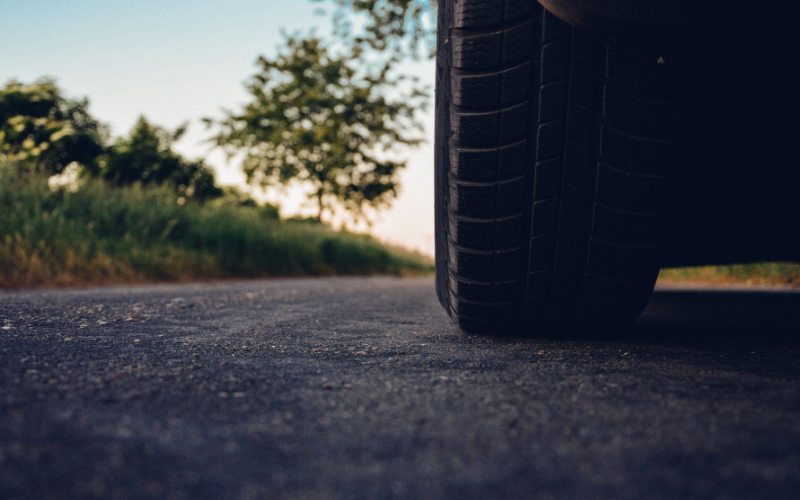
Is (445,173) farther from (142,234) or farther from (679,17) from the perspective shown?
(142,234)

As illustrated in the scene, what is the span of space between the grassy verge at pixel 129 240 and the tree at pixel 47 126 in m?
5.05

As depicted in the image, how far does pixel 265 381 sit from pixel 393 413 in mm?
294

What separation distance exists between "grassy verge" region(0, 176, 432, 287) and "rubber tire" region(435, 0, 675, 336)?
3.56 meters

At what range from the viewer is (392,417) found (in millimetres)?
815

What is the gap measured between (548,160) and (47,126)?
40.6 ft

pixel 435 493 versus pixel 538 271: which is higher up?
pixel 538 271

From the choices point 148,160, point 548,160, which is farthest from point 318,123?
point 548,160

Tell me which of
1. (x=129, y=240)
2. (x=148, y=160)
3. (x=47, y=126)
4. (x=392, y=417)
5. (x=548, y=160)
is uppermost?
(x=47, y=126)

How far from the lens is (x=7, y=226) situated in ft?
14.5

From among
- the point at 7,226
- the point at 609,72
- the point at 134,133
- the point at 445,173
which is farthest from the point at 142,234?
the point at 134,133

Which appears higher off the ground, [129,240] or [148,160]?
[148,160]

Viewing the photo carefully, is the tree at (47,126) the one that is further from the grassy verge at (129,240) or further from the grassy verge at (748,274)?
the grassy verge at (748,274)

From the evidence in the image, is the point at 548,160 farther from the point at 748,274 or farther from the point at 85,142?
the point at 85,142

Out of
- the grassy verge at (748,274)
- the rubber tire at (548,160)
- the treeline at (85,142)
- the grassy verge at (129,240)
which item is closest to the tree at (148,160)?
the treeline at (85,142)
